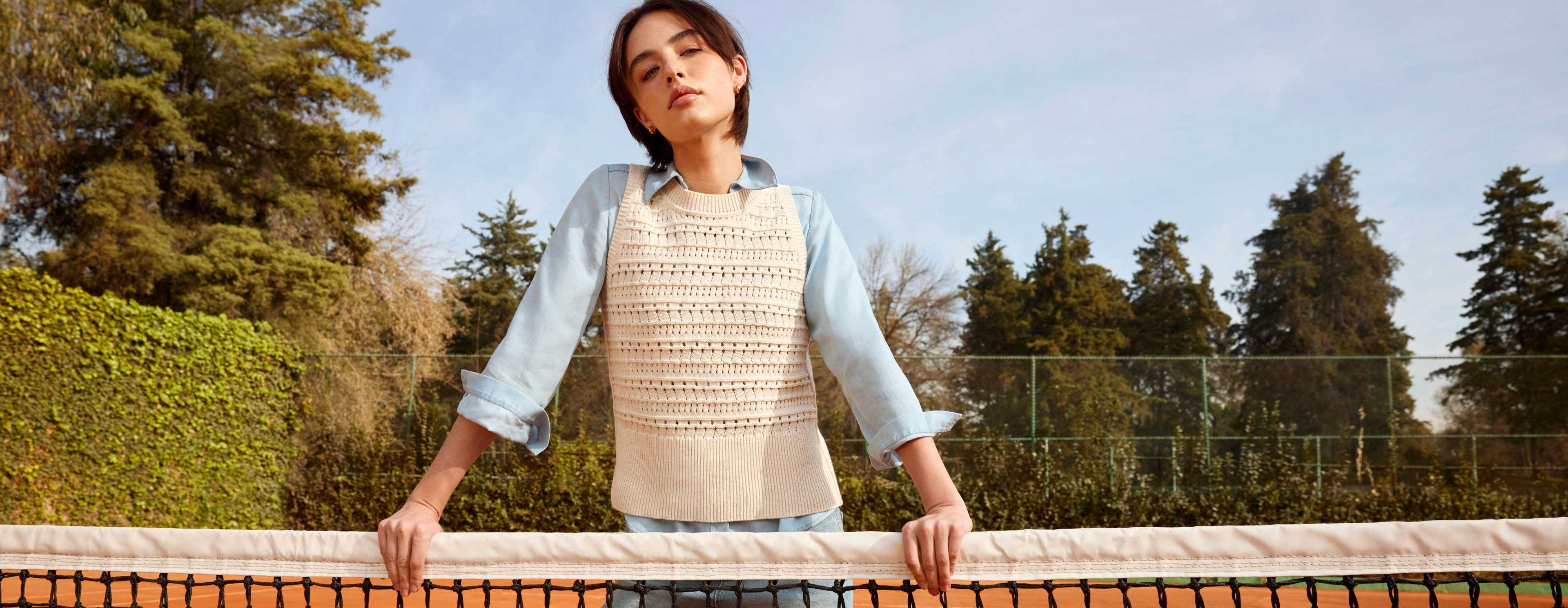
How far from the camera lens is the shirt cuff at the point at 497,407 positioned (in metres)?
1.19

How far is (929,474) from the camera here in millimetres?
1175

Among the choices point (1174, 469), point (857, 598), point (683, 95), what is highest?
point (683, 95)

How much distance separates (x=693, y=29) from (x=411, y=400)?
9043 millimetres

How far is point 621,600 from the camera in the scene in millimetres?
1244

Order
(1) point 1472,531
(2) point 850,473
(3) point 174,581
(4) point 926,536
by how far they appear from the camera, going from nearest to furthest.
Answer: (4) point 926,536 → (1) point 1472,531 → (3) point 174,581 → (2) point 850,473

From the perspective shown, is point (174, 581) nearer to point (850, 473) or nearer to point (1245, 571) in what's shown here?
point (1245, 571)

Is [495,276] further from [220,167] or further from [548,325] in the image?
[548,325]

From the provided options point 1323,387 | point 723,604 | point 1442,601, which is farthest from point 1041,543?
point 1323,387

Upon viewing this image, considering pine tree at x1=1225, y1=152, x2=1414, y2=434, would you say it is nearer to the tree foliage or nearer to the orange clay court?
the orange clay court

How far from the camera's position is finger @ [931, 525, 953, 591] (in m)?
1.07

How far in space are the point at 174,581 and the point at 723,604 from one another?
0.87 m

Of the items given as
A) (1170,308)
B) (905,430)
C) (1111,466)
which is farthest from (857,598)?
(1170,308)

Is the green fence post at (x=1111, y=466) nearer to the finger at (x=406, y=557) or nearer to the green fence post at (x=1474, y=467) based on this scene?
the green fence post at (x=1474, y=467)

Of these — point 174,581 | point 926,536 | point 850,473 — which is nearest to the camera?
point 926,536
